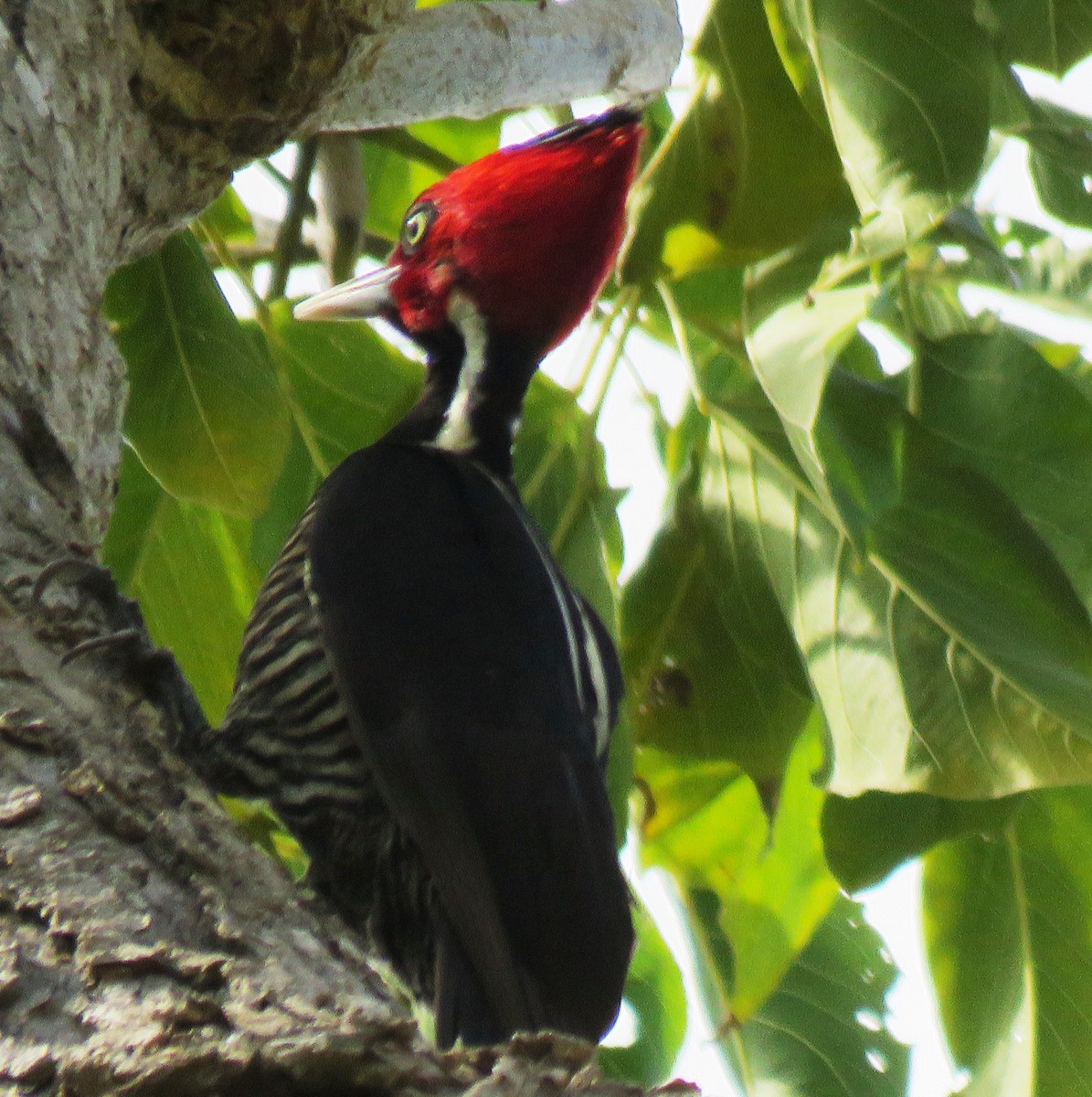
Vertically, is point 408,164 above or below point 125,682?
above

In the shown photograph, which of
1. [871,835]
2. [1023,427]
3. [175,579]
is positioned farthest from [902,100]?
[175,579]

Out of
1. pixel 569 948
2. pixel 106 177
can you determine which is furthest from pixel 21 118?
pixel 569 948

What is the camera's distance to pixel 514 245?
2.69 meters

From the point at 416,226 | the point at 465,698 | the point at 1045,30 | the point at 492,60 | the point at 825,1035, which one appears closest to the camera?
the point at 465,698

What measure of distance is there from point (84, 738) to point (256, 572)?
1429mm

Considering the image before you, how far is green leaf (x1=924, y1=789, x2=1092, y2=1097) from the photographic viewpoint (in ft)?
8.63

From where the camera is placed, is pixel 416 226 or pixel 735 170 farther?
pixel 416 226

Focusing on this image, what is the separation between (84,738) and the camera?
1385mm

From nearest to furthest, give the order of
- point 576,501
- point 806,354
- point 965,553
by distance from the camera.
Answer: point 806,354 < point 965,553 < point 576,501

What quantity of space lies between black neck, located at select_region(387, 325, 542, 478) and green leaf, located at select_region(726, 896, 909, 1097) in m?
1.14

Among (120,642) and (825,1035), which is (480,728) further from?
(825,1035)

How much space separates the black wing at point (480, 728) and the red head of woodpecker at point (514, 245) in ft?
1.52

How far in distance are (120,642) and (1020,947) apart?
66.5 inches

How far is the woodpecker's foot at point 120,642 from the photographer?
5.27 feet
